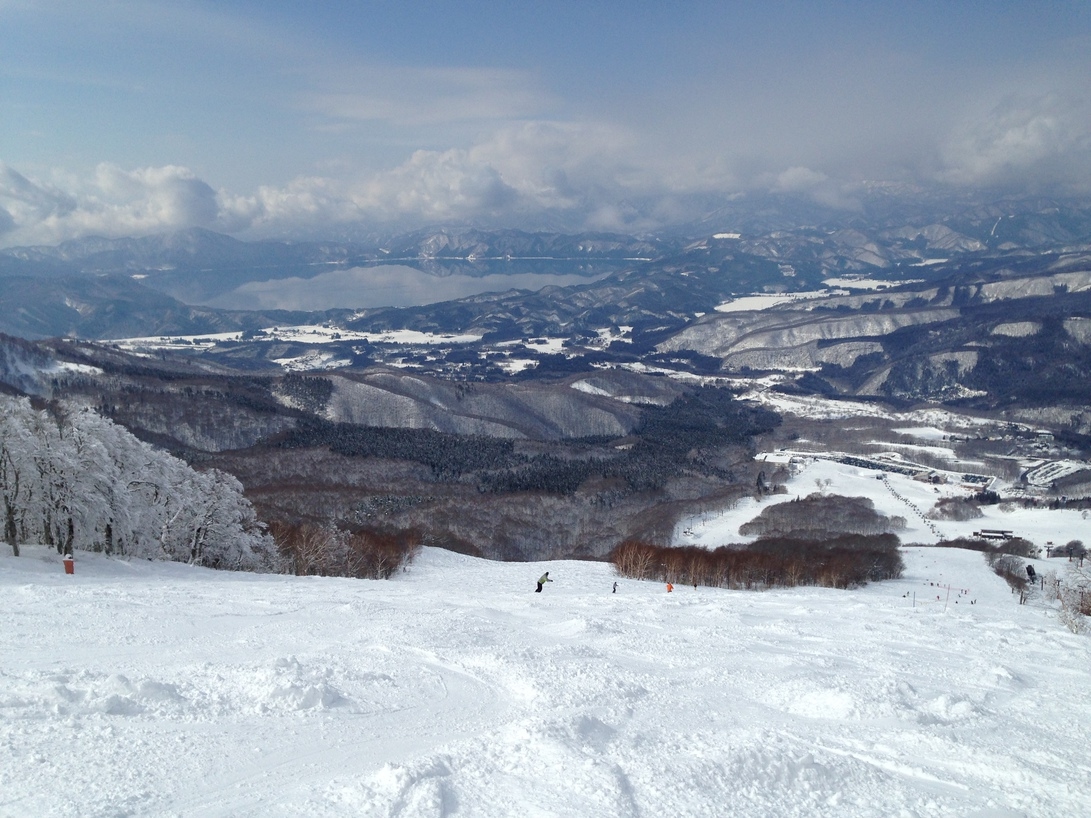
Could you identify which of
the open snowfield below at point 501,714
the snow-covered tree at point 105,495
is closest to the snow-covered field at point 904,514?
the snow-covered tree at point 105,495

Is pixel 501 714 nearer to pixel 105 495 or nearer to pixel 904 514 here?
pixel 105 495

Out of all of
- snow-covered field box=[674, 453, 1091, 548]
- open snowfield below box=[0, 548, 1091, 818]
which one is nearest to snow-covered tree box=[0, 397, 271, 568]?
open snowfield below box=[0, 548, 1091, 818]

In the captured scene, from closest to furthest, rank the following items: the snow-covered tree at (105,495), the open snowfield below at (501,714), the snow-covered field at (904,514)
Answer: the open snowfield below at (501,714) → the snow-covered tree at (105,495) → the snow-covered field at (904,514)

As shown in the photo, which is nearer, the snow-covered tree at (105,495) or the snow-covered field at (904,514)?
the snow-covered tree at (105,495)

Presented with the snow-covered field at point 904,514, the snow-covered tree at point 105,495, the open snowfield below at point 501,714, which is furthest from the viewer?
the snow-covered field at point 904,514

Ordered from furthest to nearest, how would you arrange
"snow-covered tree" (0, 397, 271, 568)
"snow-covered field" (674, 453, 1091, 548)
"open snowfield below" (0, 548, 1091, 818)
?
1. "snow-covered field" (674, 453, 1091, 548)
2. "snow-covered tree" (0, 397, 271, 568)
3. "open snowfield below" (0, 548, 1091, 818)

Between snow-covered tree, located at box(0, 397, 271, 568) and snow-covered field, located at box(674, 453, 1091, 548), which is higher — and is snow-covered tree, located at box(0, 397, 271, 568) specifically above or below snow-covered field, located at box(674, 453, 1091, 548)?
below

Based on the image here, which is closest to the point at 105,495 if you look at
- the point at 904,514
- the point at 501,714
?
the point at 501,714

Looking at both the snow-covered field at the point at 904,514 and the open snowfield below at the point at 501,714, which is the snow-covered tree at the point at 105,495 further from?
the snow-covered field at the point at 904,514

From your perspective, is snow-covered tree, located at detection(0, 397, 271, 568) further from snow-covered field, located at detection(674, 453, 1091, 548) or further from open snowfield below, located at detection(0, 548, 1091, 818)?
snow-covered field, located at detection(674, 453, 1091, 548)
